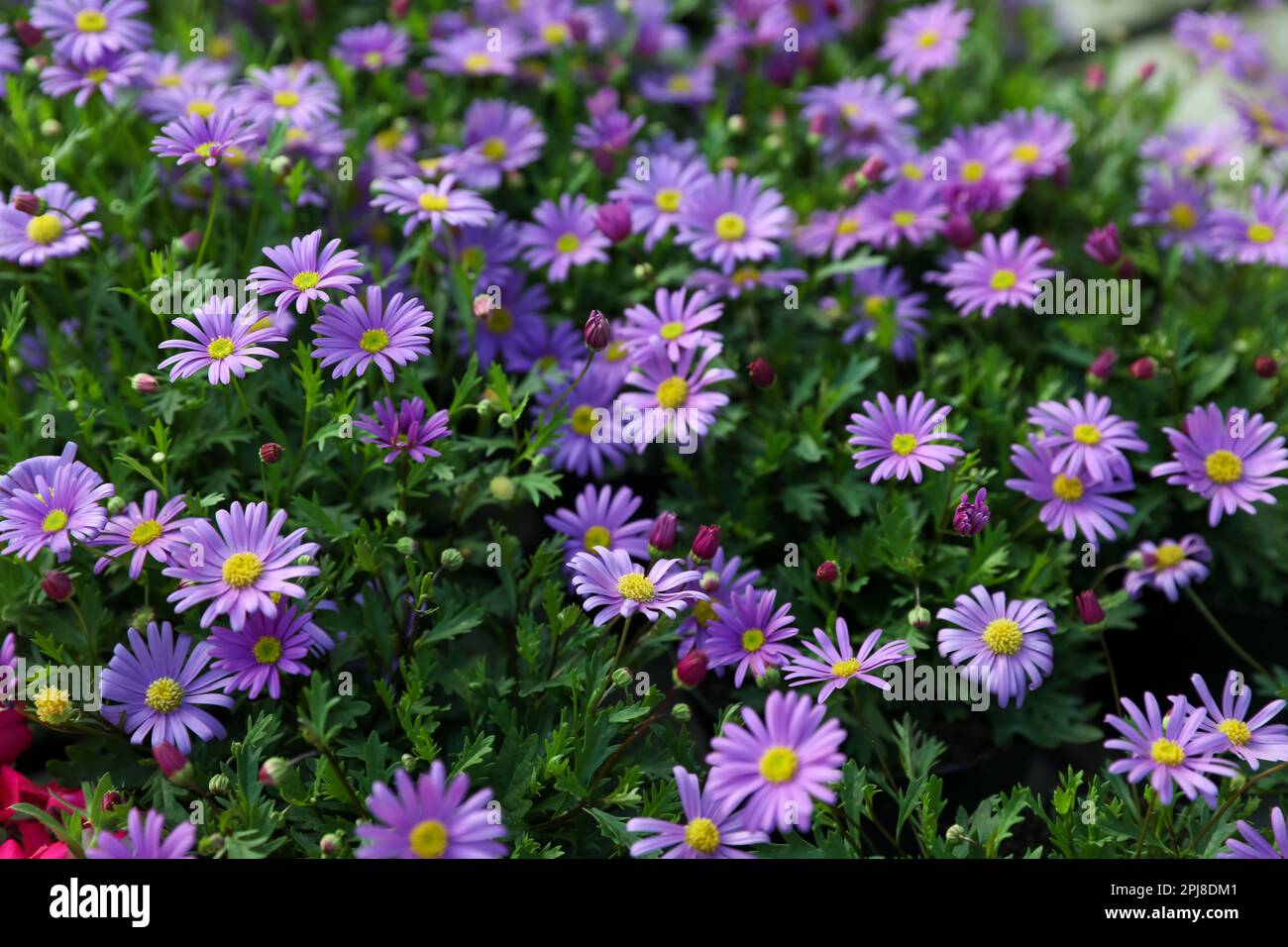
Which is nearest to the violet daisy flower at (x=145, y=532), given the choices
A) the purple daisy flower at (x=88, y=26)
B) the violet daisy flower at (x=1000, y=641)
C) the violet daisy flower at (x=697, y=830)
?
the violet daisy flower at (x=697, y=830)

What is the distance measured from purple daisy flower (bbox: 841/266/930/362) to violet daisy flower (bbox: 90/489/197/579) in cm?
146

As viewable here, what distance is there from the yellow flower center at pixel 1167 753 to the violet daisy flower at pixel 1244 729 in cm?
7

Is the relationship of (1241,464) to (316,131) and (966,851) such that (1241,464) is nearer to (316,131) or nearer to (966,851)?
(966,851)

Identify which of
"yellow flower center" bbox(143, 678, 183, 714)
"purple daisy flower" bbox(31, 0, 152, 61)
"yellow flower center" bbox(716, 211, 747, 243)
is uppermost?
"purple daisy flower" bbox(31, 0, 152, 61)

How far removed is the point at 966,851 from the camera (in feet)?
6.06

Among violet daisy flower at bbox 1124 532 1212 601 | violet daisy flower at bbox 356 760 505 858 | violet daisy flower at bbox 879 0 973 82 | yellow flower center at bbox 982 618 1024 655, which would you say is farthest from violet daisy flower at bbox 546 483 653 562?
violet daisy flower at bbox 879 0 973 82

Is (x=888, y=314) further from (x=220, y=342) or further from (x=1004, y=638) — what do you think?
(x=220, y=342)

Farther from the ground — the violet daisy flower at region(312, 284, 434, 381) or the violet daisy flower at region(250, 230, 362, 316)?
the violet daisy flower at region(250, 230, 362, 316)

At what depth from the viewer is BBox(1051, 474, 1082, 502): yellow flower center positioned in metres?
2.18

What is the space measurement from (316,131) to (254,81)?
19cm

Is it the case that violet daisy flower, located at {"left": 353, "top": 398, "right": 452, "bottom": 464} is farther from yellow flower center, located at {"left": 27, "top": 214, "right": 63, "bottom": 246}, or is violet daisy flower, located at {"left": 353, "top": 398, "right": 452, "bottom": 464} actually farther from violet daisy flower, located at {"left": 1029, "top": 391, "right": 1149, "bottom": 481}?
violet daisy flower, located at {"left": 1029, "top": 391, "right": 1149, "bottom": 481}

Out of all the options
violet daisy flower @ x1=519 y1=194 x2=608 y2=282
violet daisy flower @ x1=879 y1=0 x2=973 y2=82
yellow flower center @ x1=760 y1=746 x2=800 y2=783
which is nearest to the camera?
yellow flower center @ x1=760 y1=746 x2=800 y2=783

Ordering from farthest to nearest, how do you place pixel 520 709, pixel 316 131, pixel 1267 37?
pixel 1267 37
pixel 316 131
pixel 520 709
